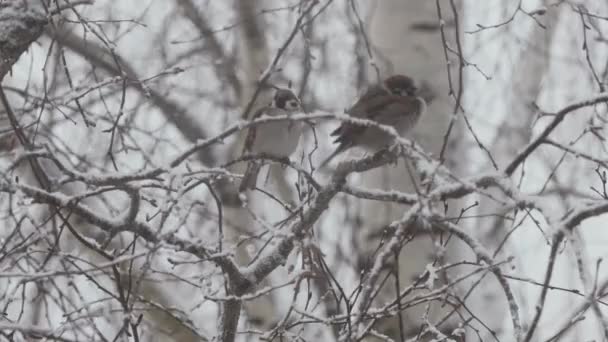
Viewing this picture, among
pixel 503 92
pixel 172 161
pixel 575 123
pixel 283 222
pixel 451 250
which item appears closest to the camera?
pixel 172 161

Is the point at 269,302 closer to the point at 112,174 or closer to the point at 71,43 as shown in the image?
A: the point at 71,43

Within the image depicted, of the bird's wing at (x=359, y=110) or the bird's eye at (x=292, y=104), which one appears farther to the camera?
the bird's eye at (x=292, y=104)

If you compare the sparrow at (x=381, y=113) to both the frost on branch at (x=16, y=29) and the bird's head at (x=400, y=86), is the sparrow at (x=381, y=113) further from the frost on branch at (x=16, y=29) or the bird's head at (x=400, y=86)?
the frost on branch at (x=16, y=29)

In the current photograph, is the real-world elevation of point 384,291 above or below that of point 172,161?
above

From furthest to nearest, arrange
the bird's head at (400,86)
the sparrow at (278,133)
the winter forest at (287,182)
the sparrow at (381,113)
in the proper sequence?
the sparrow at (278,133)
the bird's head at (400,86)
the sparrow at (381,113)
the winter forest at (287,182)

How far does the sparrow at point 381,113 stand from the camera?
3.44m

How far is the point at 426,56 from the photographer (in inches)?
172

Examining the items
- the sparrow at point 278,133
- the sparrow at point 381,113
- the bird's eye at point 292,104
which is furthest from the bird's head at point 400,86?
the bird's eye at point 292,104

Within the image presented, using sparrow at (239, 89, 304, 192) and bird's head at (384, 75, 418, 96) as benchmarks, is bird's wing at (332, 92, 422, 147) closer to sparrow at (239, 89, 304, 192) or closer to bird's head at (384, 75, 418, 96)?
bird's head at (384, 75, 418, 96)

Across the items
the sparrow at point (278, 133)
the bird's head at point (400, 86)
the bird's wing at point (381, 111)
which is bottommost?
the bird's wing at point (381, 111)

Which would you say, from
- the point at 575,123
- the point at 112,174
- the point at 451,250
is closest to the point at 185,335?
the point at 451,250

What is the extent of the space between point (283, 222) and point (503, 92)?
561 cm

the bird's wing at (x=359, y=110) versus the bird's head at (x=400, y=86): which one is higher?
the bird's head at (x=400, y=86)

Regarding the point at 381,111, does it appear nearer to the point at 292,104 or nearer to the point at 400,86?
the point at 400,86
